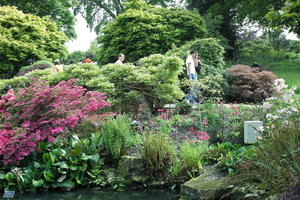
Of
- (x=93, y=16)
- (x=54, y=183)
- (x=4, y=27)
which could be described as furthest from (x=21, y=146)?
(x=93, y=16)

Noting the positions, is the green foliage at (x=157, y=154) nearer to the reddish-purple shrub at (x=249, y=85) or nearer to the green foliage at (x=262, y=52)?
the reddish-purple shrub at (x=249, y=85)

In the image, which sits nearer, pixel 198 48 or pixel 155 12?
pixel 198 48

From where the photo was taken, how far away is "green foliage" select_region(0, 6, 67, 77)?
1555cm

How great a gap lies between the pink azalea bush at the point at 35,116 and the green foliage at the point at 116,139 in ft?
2.19

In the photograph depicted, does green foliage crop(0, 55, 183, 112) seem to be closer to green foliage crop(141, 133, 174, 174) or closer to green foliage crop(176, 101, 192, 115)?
green foliage crop(176, 101, 192, 115)

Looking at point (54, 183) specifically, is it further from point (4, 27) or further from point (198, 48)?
point (4, 27)

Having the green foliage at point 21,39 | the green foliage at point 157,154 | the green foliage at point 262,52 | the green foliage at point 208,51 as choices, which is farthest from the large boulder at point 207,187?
the green foliage at point 262,52

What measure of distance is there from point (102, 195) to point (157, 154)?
1052 millimetres

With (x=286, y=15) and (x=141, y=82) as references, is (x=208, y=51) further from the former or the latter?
(x=286, y=15)

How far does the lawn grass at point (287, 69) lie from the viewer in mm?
17053

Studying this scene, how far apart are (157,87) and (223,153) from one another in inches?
132

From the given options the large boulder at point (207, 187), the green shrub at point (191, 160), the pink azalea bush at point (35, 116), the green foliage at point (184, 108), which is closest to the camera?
the large boulder at point (207, 187)

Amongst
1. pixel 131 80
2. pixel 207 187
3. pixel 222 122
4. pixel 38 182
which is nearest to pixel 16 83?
pixel 131 80

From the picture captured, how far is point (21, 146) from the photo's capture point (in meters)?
5.74
